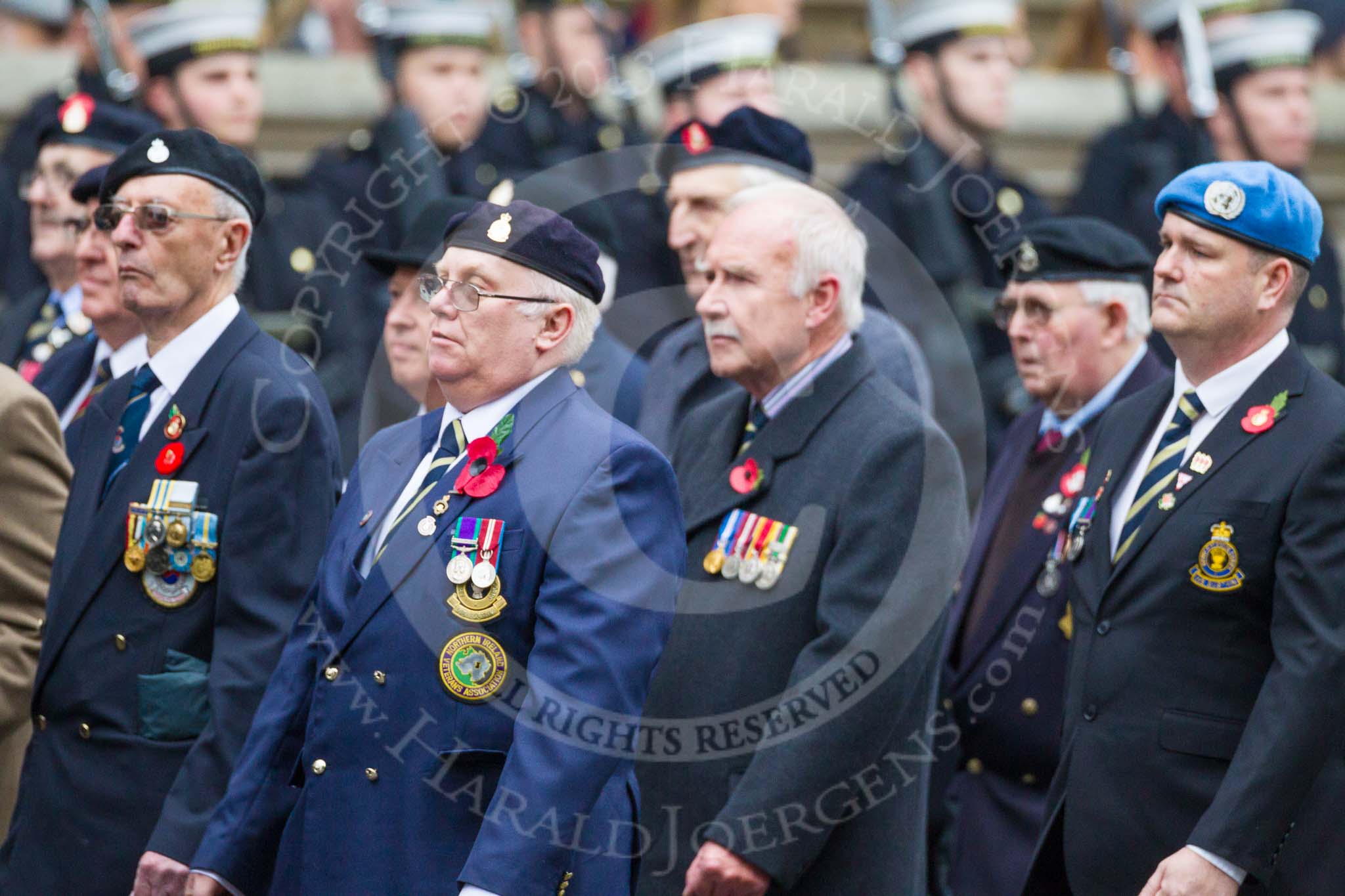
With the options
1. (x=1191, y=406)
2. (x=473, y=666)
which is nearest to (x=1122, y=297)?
(x=1191, y=406)

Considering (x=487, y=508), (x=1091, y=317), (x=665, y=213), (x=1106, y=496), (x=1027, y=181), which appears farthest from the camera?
(x=1027, y=181)

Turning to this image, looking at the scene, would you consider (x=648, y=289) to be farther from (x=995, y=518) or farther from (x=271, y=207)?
(x=995, y=518)

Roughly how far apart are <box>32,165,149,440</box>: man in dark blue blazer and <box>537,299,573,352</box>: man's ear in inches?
55.0

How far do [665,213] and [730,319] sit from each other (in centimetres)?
345

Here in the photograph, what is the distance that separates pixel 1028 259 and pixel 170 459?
2.46m

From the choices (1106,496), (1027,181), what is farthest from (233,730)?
(1027,181)

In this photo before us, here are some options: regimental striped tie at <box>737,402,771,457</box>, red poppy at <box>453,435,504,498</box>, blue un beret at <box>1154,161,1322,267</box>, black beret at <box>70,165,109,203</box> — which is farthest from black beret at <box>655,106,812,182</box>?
red poppy at <box>453,435,504,498</box>

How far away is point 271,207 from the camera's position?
730cm

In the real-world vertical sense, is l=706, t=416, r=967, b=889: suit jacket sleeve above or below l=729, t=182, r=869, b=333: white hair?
below

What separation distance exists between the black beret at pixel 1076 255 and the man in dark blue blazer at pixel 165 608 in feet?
6.94

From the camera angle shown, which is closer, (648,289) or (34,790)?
(34,790)

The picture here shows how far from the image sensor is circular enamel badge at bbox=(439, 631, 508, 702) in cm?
362

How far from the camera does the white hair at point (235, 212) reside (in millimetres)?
4516

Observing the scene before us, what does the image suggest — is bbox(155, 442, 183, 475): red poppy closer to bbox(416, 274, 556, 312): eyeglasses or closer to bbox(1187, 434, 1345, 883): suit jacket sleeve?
bbox(416, 274, 556, 312): eyeglasses
